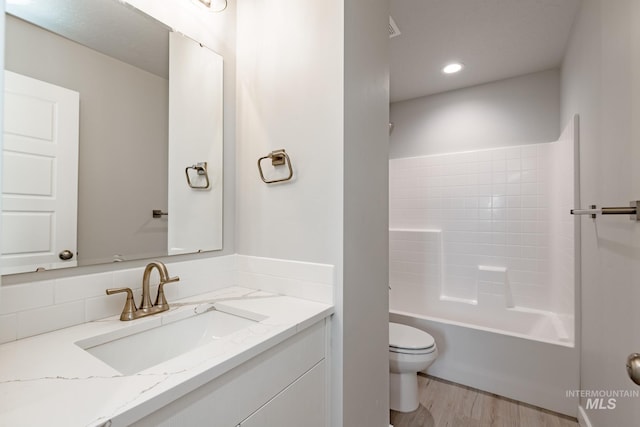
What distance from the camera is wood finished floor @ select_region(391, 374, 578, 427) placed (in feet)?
5.81

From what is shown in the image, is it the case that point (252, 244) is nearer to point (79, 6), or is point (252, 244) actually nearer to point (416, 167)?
point (79, 6)

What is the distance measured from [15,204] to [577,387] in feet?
9.46

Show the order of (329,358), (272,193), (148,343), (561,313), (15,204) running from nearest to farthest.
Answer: (15,204) → (148,343) → (329,358) → (272,193) → (561,313)

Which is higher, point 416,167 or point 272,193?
point 416,167

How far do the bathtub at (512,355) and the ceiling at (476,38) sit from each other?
2008 mm

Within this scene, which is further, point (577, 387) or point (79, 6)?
point (577, 387)

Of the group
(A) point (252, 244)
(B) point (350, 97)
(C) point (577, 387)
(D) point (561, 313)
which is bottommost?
(C) point (577, 387)

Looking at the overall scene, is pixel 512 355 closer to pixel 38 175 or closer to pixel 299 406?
pixel 299 406

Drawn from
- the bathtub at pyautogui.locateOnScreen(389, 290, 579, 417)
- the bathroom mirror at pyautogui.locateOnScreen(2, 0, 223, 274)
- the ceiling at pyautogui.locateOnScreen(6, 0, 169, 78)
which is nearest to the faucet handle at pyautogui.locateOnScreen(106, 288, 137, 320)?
the bathroom mirror at pyautogui.locateOnScreen(2, 0, 223, 274)

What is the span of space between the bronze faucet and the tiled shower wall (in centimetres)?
243

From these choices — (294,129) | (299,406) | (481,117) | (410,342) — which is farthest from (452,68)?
(299,406)

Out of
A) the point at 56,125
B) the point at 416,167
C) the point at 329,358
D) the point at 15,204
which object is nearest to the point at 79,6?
the point at 56,125

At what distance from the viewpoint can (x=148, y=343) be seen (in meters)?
0.95

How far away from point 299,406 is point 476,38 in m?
2.47
